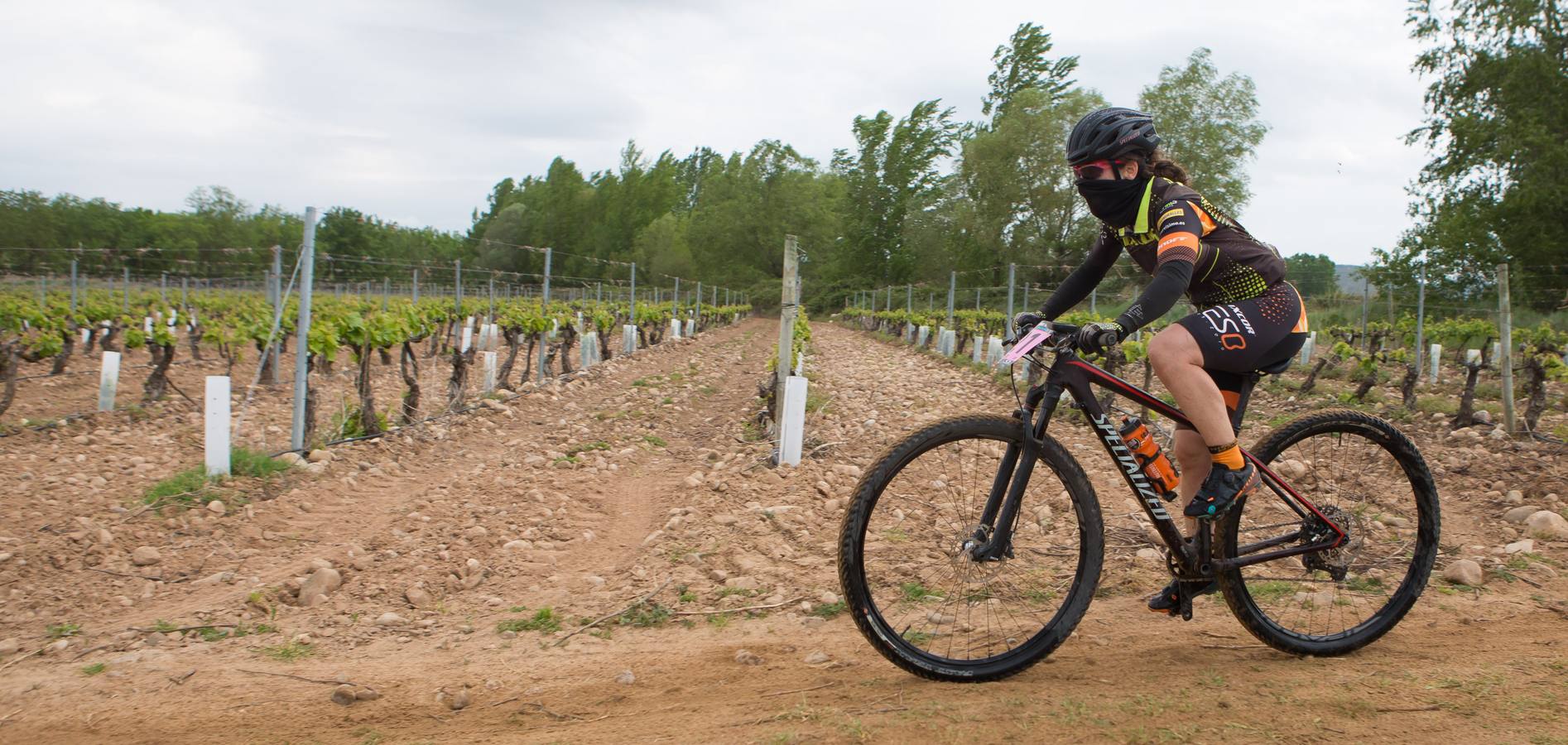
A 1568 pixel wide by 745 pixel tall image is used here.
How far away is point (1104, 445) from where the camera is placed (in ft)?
10.5

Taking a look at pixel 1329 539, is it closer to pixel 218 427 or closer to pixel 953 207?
pixel 218 427

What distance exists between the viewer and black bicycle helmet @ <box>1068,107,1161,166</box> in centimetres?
316

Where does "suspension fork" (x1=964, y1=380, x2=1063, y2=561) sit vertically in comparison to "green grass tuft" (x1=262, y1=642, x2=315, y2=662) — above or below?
above

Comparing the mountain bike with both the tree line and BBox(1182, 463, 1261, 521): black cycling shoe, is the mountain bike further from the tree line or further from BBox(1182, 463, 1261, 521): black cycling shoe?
the tree line

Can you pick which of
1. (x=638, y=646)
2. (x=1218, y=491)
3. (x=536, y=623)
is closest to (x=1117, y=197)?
(x=1218, y=491)

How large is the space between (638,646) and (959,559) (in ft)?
4.82

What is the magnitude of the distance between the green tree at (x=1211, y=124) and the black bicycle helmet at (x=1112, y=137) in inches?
1772

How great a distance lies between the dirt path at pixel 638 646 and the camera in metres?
2.90

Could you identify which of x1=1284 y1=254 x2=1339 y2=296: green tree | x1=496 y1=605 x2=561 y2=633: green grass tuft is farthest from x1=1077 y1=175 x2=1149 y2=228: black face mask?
x1=1284 y1=254 x2=1339 y2=296: green tree

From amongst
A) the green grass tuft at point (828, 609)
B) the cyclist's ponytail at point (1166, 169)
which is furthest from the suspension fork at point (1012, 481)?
the green grass tuft at point (828, 609)

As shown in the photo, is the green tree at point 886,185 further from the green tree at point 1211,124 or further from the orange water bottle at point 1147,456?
the orange water bottle at point 1147,456

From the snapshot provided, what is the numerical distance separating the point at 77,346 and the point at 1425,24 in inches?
1744

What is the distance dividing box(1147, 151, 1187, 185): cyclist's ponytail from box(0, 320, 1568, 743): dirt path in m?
1.83

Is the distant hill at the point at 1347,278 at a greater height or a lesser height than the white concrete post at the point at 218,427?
greater
